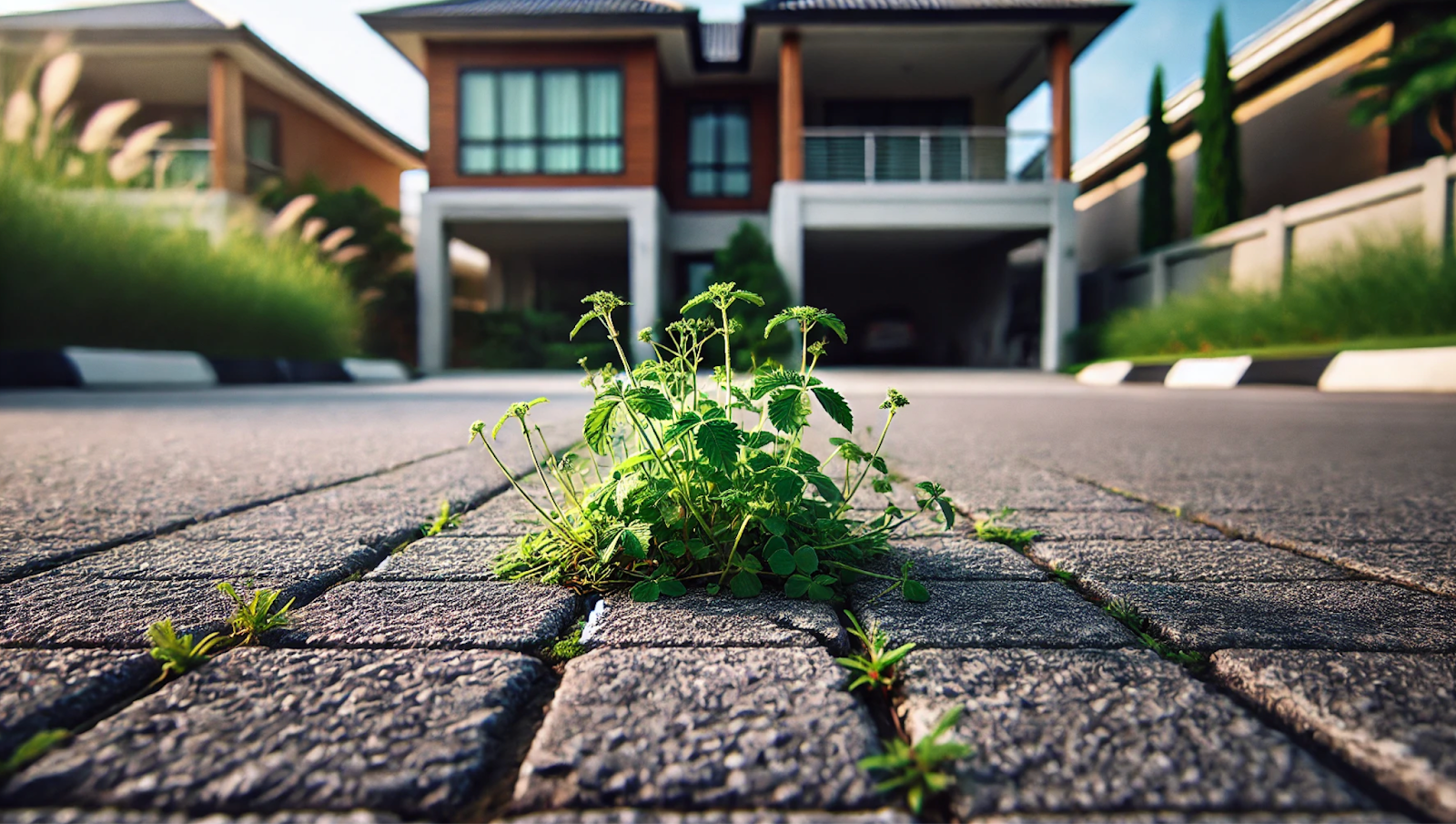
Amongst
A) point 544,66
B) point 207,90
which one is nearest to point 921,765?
point 544,66

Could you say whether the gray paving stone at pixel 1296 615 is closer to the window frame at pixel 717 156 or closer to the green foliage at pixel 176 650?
the green foliage at pixel 176 650

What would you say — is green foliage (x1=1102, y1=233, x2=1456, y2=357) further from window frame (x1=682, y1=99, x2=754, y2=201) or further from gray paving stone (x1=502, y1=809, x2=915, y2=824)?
gray paving stone (x1=502, y1=809, x2=915, y2=824)

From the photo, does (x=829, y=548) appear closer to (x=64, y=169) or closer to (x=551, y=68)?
(x=64, y=169)

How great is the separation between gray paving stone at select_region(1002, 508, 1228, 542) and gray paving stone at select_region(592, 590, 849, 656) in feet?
2.03

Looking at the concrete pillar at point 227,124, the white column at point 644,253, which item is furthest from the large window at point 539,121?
the concrete pillar at point 227,124

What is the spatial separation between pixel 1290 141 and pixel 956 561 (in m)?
15.6

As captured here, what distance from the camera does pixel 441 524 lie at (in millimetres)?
1414

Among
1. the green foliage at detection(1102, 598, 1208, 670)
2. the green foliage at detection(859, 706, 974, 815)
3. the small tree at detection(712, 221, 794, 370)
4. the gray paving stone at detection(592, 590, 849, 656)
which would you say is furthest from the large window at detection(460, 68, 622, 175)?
the green foliage at detection(859, 706, 974, 815)

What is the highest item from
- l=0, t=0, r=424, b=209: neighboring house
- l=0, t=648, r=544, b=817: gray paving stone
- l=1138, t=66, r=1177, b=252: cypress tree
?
l=0, t=0, r=424, b=209: neighboring house

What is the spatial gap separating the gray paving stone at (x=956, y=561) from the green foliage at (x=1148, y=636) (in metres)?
0.14

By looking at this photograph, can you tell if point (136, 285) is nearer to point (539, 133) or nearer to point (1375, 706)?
point (539, 133)

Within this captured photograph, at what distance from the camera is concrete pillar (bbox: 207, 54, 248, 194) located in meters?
12.7

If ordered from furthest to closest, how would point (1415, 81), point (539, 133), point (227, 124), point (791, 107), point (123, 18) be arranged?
point (123, 18) → point (227, 124) → point (539, 133) → point (791, 107) → point (1415, 81)

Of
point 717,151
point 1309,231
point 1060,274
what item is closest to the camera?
point 1309,231
